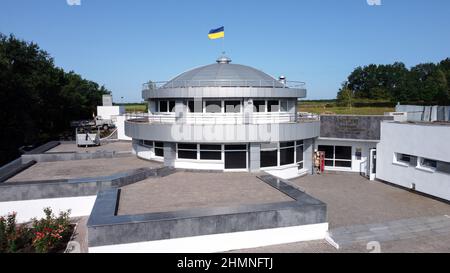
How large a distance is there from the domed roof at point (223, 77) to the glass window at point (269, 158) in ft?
16.0

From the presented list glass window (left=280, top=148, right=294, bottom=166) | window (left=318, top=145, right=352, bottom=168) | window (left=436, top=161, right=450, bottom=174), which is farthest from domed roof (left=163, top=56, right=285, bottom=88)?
window (left=436, top=161, right=450, bottom=174)

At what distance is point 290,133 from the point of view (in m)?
20.2

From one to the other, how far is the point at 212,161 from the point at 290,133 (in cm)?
498

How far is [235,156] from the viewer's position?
20000 mm

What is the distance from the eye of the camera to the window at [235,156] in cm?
1994

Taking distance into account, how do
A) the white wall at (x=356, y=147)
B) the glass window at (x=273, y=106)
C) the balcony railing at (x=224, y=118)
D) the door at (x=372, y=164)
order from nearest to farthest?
the balcony railing at (x=224, y=118) → the door at (x=372, y=164) → the glass window at (x=273, y=106) → the white wall at (x=356, y=147)

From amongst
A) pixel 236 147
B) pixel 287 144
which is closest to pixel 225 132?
pixel 236 147

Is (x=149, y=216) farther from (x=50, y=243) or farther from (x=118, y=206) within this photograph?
(x=50, y=243)

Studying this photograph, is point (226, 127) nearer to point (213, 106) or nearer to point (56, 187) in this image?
point (213, 106)

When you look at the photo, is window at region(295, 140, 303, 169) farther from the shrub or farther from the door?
the shrub

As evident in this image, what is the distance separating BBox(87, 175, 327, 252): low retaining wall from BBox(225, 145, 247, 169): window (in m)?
7.09

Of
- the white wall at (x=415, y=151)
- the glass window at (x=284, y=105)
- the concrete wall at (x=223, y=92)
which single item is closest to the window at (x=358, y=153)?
the white wall at (x=415, y=151)

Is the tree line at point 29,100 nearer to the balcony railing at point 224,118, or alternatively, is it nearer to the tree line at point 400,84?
the balcony railing at point 224,118

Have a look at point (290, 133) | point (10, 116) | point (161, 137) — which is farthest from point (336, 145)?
point (10, 116)
